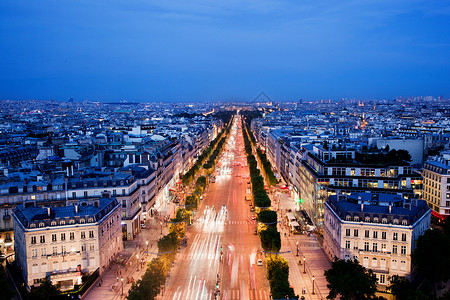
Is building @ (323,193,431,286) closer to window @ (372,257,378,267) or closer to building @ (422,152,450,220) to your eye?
window @ (372,257,378,267)

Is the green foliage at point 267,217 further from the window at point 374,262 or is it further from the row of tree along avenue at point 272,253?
the window at point 374,262

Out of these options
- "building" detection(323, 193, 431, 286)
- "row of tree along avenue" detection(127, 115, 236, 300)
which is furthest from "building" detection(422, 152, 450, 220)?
"row of tree along avenue" detection(127, 115, 236, 300)

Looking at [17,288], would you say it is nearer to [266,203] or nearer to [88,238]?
[88,238]

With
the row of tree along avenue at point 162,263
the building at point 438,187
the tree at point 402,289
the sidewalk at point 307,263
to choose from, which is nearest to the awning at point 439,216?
the building at point 438,187

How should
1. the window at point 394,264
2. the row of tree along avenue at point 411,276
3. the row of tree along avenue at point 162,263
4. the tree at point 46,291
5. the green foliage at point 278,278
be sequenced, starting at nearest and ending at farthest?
the row of tree along avenue at point 411,276, the row of tree along avenue at point 162,263, the green foliage at point 278,278, the tree at point 46,291, the window at point 394,264

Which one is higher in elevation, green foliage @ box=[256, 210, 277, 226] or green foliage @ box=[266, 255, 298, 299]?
green foliage @ box=[256, 210, 277, 226]

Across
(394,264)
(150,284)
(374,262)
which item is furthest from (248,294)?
(394,264)
